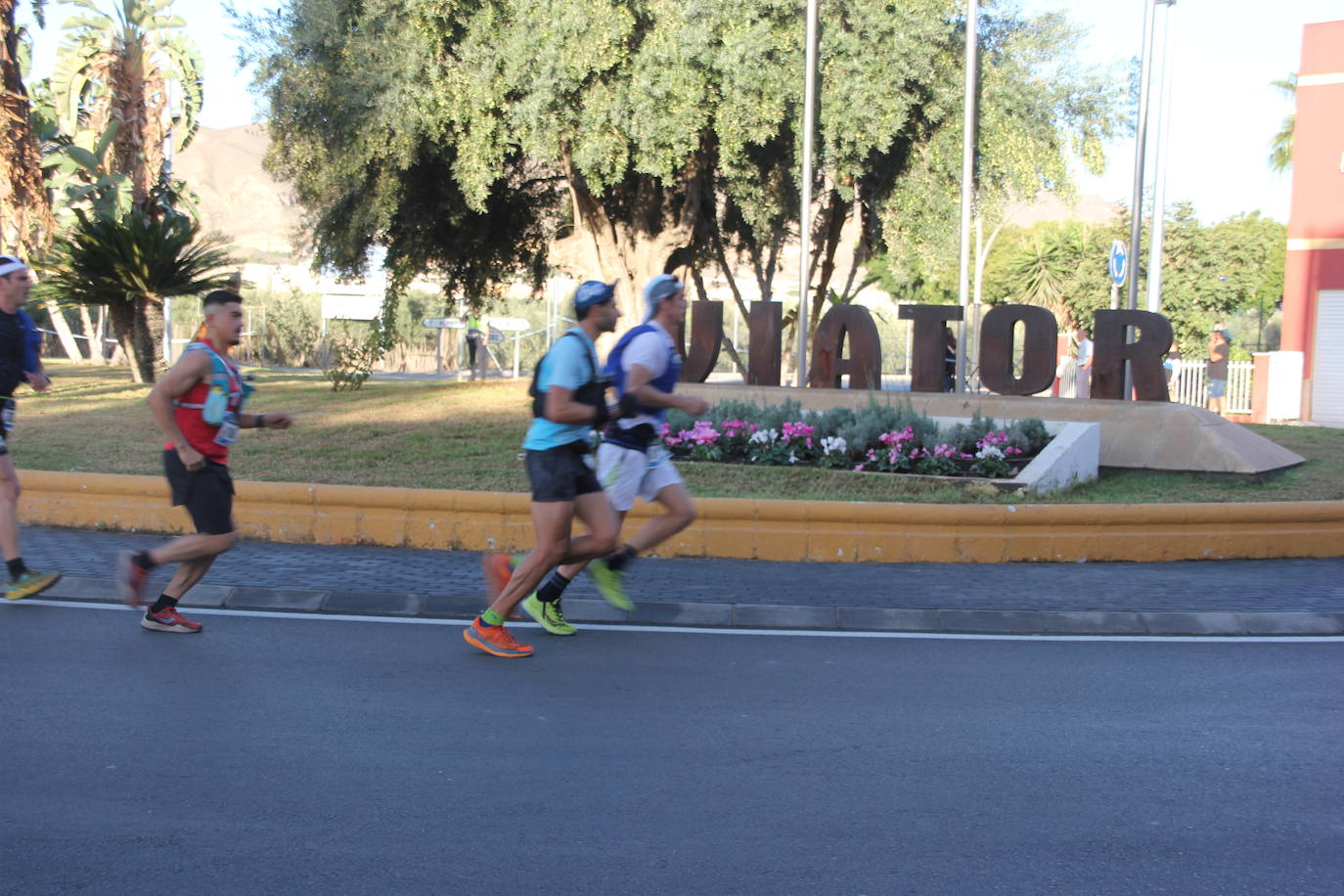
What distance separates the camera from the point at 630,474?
693cm

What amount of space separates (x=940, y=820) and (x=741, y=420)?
8709 millimetres

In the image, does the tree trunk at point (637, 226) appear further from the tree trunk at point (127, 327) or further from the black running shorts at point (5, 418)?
the black running shorts at point (5, 418)

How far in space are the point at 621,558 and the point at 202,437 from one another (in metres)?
2.29

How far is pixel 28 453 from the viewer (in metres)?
12.2

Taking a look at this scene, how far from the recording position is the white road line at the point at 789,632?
23.7 ft

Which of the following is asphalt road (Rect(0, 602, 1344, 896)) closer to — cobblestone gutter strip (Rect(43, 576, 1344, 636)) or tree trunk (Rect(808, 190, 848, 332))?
cobblestone gutter strip (Rect(43, 576, 1344, 636))

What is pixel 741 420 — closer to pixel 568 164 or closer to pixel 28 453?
pixel 28 453

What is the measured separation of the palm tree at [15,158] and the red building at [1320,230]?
887 inches

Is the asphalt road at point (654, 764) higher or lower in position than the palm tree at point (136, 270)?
lower

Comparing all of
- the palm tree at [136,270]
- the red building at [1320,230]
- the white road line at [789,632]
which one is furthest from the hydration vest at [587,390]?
the red building at [1320,230]

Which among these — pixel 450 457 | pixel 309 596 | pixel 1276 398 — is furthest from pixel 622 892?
pixel 1276 398

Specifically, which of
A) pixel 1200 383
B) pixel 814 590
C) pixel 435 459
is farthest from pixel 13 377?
pixel 1200 383

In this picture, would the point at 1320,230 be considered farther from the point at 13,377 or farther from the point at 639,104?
the point at 13,377

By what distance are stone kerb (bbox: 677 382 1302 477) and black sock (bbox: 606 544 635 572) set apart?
21.5 feet
